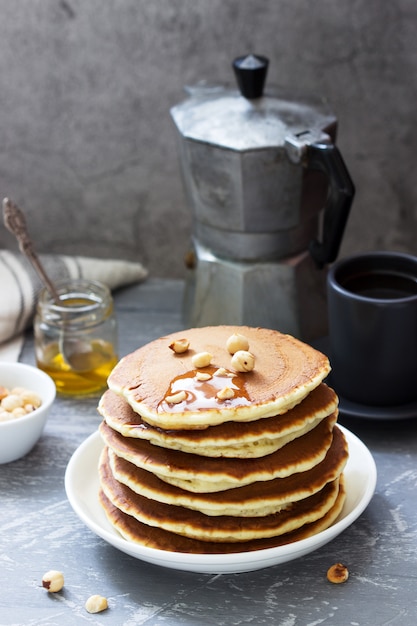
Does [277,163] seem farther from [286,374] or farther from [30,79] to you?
[30,79]

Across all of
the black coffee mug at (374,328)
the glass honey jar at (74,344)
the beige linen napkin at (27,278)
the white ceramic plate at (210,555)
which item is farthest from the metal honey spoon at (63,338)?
the black coffee mug at (374,328)

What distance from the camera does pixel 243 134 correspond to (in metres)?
1.12

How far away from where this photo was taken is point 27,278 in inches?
55.4

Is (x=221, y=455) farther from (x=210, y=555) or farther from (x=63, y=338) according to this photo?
(x=63, y=338)

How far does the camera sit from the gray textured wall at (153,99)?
1402mm

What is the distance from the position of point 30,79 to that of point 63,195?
21 cm

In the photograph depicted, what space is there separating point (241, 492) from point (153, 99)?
846 mm

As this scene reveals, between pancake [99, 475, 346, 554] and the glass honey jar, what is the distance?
37 cm

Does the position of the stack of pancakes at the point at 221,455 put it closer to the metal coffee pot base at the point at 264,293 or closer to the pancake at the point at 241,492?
the pancake at the point at 241,492

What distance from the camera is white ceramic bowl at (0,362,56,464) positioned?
104cm

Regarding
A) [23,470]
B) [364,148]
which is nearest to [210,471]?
[23,470]

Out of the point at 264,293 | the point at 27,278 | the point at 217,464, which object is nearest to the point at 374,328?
the point at 264,293

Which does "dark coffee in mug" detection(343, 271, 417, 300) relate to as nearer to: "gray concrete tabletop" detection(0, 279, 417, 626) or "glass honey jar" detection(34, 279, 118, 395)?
"gray concrete tabletop" detection(0, 279, 417, 626)

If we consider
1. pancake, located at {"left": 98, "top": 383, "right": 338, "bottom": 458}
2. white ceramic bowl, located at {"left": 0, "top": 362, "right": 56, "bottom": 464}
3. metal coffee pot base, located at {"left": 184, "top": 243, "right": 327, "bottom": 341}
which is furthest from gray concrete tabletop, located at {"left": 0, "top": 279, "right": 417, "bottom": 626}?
metal coffee pot base, located at {"left": 184, "top": 243, "right": 327, "bottom": 341}
